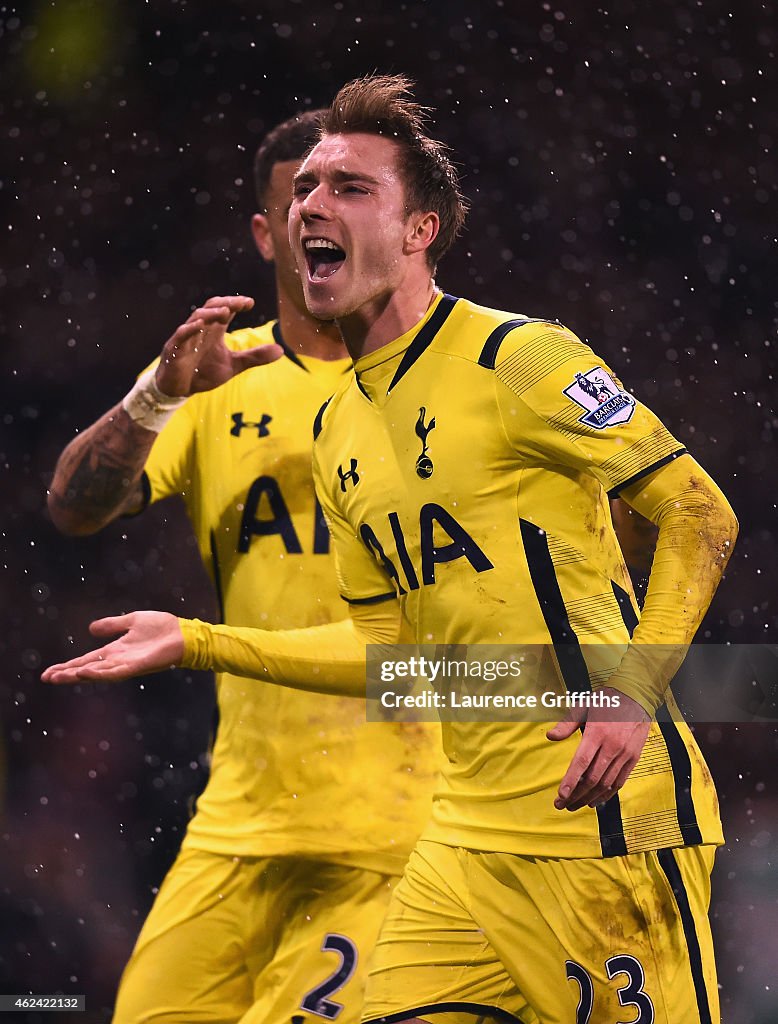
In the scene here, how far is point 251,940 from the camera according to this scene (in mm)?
3764

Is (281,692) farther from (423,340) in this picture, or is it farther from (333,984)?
(423,340)

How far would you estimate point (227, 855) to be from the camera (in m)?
3.79

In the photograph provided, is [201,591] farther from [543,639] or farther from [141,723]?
[543,639]

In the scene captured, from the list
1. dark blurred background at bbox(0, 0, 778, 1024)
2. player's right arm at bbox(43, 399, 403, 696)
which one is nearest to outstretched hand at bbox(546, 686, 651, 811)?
player's right arm at bbox(43, 399, 403, 696)

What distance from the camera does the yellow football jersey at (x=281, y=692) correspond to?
12.3 feet

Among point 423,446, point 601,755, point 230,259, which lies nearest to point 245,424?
point 423,446

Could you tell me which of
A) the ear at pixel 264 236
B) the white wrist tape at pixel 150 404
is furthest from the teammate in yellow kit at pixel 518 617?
the ear at pixel 264 236

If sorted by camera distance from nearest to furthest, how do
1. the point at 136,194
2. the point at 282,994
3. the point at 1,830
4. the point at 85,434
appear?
1. the point at 282,994
2. the point at 85,434
3. the point at 1,830
4. the point at 136,194

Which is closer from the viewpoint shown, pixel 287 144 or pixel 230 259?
pixel 287 144

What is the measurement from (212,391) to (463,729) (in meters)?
1.52

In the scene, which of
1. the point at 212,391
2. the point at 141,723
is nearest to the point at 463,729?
the point at 212,391

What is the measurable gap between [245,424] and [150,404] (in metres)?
0.27

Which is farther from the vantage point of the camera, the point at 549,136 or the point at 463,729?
the point at 549,136

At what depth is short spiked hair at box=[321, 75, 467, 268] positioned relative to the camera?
310 centimetres
